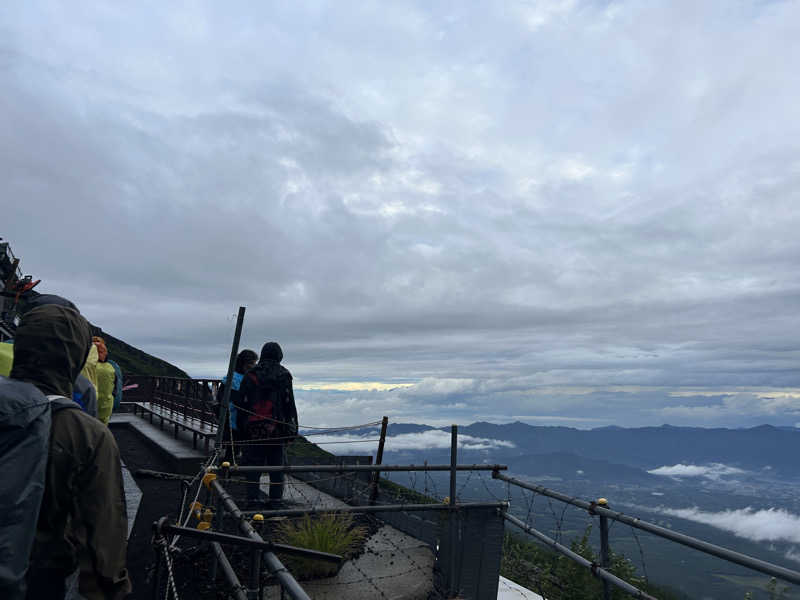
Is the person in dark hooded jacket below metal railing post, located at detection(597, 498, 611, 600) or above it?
above

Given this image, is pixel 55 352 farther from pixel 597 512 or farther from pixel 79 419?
pixel 597 512

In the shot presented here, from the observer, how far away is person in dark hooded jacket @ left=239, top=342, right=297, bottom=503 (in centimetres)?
821

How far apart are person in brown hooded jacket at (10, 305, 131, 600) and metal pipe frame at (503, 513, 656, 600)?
12.9 feet

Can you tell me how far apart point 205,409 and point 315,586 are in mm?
7450

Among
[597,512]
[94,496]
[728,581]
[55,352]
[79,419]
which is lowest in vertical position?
[728,581]

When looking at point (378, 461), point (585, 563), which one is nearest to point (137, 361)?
point (378, 461)

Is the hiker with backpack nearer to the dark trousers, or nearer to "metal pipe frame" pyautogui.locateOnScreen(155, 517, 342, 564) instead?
the dark trousers

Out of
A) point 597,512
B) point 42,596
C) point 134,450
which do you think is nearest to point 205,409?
point 134,450

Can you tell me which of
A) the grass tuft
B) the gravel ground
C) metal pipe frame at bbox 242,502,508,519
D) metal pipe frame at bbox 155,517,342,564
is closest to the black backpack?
metal pipe frame at bbox 155,517,342,564

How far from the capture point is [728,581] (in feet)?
644

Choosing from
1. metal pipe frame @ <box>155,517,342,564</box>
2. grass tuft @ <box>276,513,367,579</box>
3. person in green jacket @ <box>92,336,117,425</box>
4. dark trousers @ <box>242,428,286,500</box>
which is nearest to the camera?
metal pipe frame @ <box>155,517,342,564</box>

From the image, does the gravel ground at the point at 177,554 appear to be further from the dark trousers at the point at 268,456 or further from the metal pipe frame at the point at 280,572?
the dark trousers at the point at 268,456

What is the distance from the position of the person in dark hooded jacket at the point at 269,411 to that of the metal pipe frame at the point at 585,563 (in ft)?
11.1

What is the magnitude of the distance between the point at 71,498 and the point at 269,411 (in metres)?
6.08
